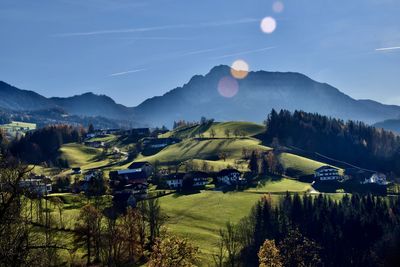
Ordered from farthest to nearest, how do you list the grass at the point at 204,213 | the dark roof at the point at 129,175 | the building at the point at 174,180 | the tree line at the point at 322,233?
1. the dark roof at the point at 129,175
2. the building at the point at 174,180
3. the grass at the point at 204,213
4. the tree line at the point at 322,233

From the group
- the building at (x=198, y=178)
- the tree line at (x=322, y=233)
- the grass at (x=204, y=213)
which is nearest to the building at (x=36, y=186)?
the grass at (x=204, y=213)

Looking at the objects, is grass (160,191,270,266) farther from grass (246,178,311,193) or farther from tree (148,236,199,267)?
tree (148,236,199,267)

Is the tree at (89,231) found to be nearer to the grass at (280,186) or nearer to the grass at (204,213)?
the grass at (204,213)

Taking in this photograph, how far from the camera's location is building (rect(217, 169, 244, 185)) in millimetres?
181938

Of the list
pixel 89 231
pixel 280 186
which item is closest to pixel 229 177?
pixel 280 186

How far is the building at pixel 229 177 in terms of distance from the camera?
182 m

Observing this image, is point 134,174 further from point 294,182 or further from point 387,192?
point 387,192

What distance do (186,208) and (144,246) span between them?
3799cm

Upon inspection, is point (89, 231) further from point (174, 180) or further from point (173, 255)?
point (174, 180)

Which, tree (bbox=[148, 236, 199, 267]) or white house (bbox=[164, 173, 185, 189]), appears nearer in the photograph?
tree (bbox=[148, 236, 199, 267])

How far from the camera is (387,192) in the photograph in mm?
188250

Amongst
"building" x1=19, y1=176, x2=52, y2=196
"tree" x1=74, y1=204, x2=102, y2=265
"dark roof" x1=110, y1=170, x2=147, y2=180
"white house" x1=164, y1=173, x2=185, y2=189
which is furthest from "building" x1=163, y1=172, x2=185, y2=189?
"tree" x1=74, y1=204, x2=102, y2=265

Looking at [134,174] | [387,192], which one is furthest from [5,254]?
[387,192]

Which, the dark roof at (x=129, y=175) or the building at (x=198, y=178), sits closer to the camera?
the building at (x=198, y=178)
